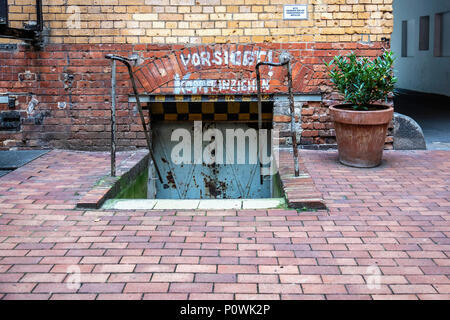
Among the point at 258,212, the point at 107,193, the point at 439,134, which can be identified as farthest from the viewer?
the point at 439,134

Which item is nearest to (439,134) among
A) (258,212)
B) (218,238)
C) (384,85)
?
(384,85)

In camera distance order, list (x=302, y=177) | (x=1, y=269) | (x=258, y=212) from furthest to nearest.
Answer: (x=302, y=177), (x=258, y=212), (x=1, y=269)

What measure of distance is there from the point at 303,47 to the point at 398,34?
44.1ft

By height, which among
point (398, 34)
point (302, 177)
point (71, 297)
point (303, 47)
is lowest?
point (71, 297)

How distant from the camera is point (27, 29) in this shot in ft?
19.0

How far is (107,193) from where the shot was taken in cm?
438

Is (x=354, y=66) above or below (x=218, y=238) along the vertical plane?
above

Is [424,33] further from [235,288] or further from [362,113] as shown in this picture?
[235,288]

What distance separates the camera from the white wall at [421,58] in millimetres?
13969

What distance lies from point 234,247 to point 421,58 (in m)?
14.1

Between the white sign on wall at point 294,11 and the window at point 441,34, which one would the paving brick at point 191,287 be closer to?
the white sign on wall at point 294,11

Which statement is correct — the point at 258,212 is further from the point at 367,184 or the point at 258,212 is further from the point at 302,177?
the point at 367,184

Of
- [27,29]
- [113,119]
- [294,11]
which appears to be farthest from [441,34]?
[113,119]

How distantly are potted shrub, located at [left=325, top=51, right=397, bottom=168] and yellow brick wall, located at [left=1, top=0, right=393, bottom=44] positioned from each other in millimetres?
627
